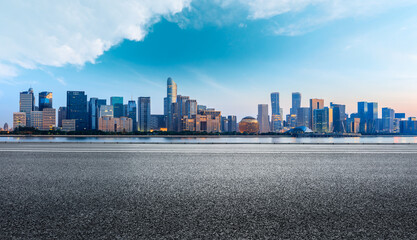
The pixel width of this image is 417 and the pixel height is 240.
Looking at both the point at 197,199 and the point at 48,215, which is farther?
the point at 197,199

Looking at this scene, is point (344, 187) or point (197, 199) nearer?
point (197, 199)

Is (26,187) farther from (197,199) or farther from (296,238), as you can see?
(296,238)

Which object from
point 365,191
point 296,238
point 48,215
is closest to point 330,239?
point 296,238

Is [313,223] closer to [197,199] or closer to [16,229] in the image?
[197,199]

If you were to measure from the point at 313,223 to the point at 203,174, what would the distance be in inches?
187

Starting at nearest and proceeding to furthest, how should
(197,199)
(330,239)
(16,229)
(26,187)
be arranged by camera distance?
(330,239) < (16,229) < (197,199) < (26,187)

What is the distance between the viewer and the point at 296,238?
3248mm

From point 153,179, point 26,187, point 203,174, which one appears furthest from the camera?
point 203,174

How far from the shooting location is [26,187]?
6219mm

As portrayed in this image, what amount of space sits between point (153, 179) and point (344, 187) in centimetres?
549

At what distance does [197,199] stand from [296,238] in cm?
239

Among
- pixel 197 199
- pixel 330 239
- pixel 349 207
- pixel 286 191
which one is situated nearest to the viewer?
pixel 330 239

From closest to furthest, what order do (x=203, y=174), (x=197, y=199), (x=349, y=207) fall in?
1. (x=349, y=207)
2. (x=197, y=199)
3. (x=203, y=174)

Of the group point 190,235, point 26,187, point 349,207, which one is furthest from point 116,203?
point 349,207
